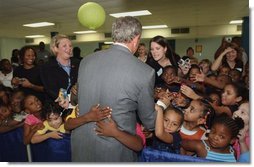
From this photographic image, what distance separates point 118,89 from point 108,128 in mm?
A: 237

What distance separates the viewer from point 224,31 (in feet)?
36.7

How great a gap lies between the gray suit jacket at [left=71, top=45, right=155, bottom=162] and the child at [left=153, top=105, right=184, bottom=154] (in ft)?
0.32

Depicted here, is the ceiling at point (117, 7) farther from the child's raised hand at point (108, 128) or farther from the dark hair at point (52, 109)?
the child's raised hand at point (108, 128)

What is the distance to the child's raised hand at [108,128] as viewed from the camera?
1.55 meters

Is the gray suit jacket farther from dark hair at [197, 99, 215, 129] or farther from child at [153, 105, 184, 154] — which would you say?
dark hair at [197, 99, 215, 129]

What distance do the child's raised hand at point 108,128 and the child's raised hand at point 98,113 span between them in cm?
4

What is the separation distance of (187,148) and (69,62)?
53.7 inches

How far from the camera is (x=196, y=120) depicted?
210 centimetres

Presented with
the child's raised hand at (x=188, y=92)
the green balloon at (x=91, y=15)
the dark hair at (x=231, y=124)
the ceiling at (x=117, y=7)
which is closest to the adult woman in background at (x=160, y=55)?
the child's raised hand at (x=188, y=92)

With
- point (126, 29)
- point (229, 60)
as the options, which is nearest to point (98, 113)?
point (126, 29)

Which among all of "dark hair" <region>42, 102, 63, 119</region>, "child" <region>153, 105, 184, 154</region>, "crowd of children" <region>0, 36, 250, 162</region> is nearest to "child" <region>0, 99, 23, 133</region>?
"crowd of children" <region>0, 36, 250, 162</region>

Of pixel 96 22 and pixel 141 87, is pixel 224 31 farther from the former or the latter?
pixel 141 87

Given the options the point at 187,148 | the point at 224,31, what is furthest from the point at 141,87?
the point at 224,31

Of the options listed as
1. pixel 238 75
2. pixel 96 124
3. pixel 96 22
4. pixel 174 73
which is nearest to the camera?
pixel 96 124
